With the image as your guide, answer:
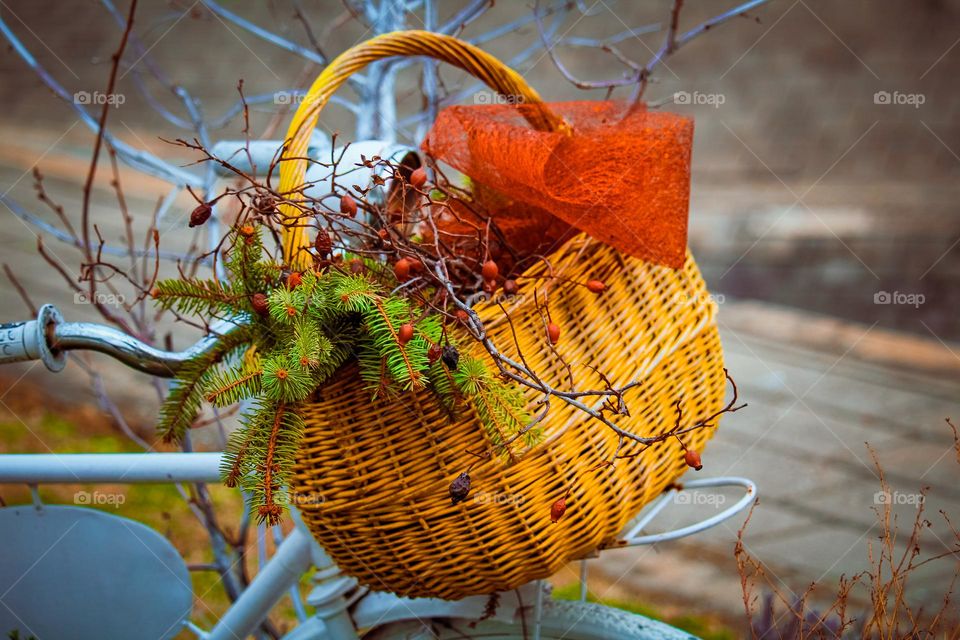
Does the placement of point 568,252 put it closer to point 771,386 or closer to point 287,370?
point 287,370

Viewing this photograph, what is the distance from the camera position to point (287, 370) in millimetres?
777

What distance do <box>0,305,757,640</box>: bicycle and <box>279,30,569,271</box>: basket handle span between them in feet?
1.12

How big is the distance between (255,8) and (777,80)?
249 cm

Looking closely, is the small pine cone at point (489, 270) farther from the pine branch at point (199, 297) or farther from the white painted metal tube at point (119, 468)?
the white painted metal tube at point (119, 468)

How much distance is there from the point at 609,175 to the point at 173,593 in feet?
2.43

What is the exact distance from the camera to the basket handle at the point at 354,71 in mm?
920

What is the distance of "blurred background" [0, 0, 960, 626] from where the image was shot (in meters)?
2.56
